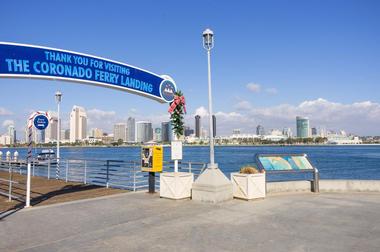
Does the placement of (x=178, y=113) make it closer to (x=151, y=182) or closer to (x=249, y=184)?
(x=151, y=182)

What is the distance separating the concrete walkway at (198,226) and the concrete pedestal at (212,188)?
12.3 inches

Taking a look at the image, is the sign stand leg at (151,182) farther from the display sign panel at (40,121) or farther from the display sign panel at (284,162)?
the display sign panel at (40,121)

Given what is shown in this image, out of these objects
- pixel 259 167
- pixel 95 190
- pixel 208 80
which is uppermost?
pixel 208 80

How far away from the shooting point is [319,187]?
12070 millimetres

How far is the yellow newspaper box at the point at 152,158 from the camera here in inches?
472

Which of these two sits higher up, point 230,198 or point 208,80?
point 208,80

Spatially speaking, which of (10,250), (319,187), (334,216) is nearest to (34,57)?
(10,250)

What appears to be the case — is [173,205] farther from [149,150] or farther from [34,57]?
[34,57]

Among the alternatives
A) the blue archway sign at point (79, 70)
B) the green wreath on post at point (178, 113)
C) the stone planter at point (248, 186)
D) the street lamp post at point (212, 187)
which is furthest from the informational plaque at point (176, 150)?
the blue archway sign at point (79, 70)

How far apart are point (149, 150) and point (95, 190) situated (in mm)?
3570

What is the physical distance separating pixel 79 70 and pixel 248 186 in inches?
274

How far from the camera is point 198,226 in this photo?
7133 mm

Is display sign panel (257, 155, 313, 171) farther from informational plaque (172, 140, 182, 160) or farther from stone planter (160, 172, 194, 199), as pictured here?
informational plaque (172, 140, 182, 160)

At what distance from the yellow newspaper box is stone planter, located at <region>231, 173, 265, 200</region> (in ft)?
9.85
